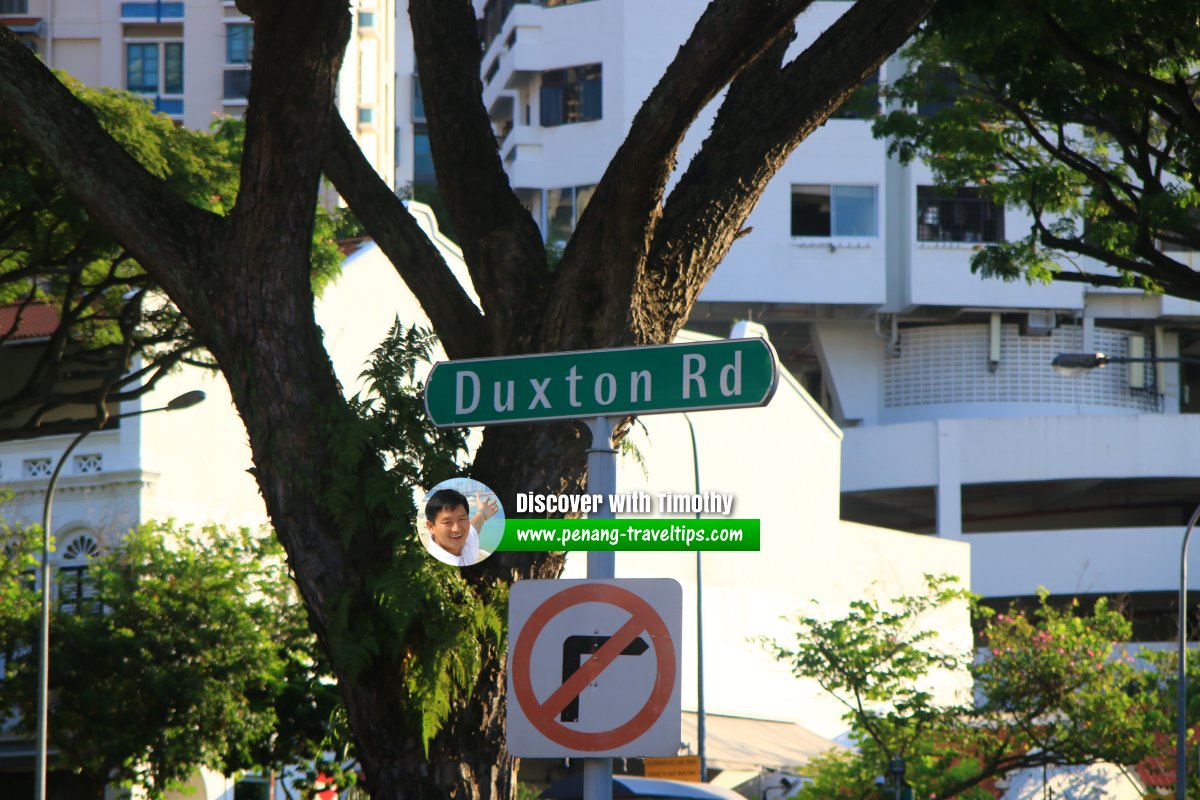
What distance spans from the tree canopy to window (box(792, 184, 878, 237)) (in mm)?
41072

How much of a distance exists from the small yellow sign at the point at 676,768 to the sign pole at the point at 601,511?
1698 cm

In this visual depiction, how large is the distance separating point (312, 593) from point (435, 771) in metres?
0.82

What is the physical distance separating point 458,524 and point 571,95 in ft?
144

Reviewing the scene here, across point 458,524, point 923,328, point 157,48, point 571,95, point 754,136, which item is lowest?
point 458,524

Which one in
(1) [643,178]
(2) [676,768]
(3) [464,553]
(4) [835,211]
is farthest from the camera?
(4) [835,211]

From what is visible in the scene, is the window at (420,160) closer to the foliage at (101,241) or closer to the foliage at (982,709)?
the foliage at (982,709)

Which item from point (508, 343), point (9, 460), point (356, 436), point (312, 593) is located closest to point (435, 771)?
point (312, 593)

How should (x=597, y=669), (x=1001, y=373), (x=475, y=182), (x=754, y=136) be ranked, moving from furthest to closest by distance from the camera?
(x=1001, y=373) < (x=475, y=182) < (x=754, y=136) < (x=597, y=669)

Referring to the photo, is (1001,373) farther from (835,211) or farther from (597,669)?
(597,669)

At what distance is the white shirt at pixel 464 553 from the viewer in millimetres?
5906

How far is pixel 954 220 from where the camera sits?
4919 centimetres

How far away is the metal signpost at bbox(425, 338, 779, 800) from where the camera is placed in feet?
15.6

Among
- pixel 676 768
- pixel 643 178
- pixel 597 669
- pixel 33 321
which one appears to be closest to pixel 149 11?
pixel 33 321

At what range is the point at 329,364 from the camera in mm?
6746
